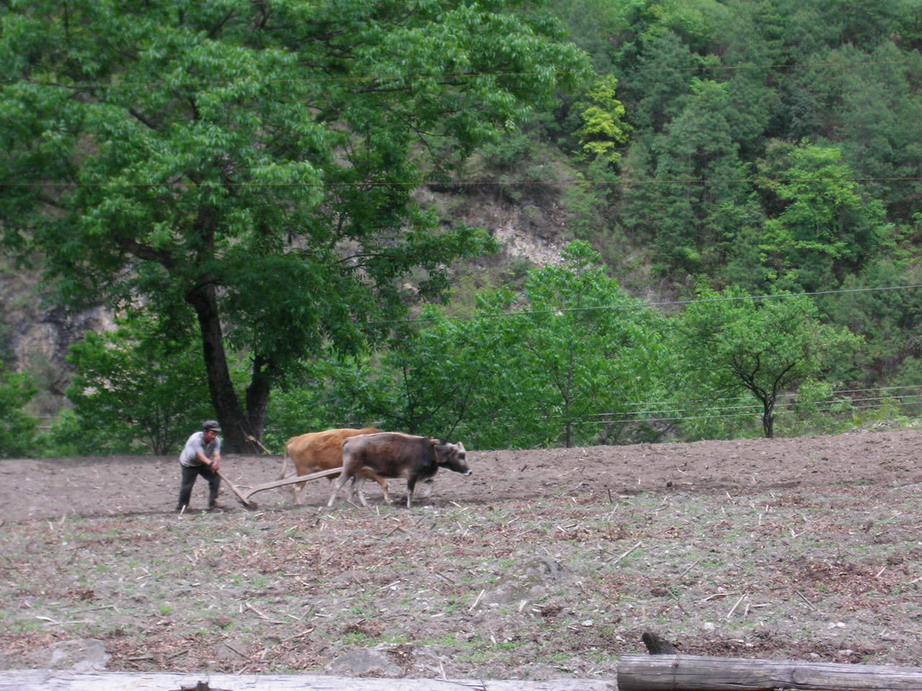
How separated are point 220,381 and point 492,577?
14.4 m

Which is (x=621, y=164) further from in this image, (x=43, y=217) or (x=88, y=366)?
(x=43, y=217)

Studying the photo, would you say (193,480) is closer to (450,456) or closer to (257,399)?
(450,456)

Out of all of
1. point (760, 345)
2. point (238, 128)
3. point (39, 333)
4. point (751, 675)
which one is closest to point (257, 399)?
point (238, 128)

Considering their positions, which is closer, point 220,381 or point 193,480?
point 193,480

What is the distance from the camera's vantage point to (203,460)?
14.7m

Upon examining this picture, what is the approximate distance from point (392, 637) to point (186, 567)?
329 centimetres

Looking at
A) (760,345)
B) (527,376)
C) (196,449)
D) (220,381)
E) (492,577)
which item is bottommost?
(492,577)

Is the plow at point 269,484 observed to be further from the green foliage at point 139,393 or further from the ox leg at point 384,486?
the green foliage at point 139,393

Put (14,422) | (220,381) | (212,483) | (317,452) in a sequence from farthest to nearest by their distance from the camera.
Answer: (14,422) → (220,381) → (317,452) → (212,483)

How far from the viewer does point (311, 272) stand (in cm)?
2086

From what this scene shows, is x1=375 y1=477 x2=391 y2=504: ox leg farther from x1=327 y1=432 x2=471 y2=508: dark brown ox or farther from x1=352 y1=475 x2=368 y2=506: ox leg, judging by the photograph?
x1=352 y1=475 x2=368 y2=506: ox leg

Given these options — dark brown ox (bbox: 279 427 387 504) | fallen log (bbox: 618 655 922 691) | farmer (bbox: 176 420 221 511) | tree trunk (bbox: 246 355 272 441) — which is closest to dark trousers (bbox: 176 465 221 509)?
farmer (bbox: 176 420 221 511)

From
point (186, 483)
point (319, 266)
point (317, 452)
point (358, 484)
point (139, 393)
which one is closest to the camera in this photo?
point (186, 483)

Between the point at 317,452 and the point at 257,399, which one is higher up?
the point at 257,399
